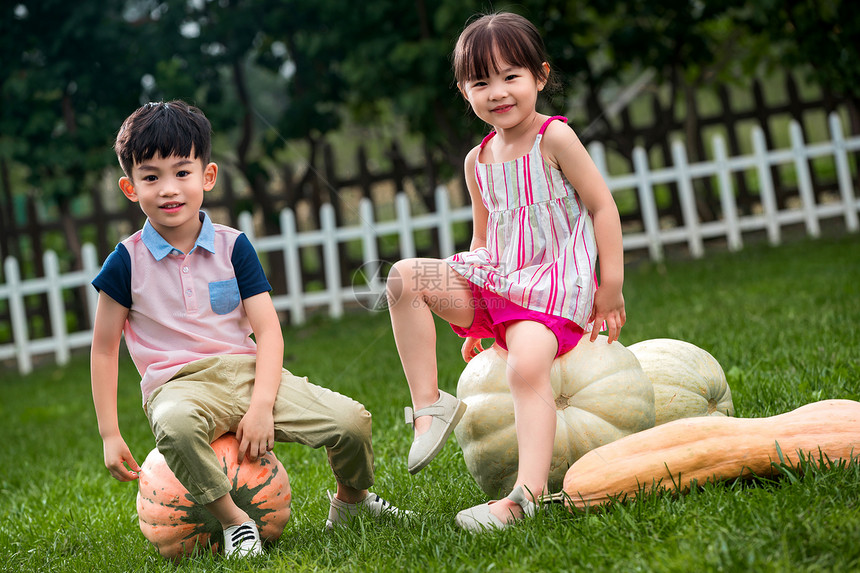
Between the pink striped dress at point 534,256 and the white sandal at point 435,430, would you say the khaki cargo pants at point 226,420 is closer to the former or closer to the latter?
the white sandal at point 435,430

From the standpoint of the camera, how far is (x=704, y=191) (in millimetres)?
10453

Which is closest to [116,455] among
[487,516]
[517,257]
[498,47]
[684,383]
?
[487,516]

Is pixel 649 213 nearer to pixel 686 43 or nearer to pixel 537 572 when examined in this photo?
pixel 686 43

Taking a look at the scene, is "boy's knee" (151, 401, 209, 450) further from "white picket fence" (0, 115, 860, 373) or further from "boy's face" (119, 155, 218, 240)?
"white picket fence" (0, 115, 860, 373)

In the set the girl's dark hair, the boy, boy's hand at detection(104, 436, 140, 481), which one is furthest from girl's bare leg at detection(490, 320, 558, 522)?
boy's hand at detection(104, 436, 140, 481)

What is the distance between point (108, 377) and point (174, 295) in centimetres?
33

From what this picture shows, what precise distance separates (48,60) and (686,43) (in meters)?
7.44

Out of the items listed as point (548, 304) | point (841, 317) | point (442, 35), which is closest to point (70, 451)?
point (548, 304)

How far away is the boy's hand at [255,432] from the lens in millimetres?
2529

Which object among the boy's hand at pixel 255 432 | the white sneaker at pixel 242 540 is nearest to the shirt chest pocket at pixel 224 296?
the boy's hand at pixel 255 432

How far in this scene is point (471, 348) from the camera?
121 inches

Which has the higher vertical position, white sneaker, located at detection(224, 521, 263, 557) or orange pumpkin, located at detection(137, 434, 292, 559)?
orange pumpkin, located at detection(137, 434, 292, 559)

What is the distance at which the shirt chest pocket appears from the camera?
267 centimetres

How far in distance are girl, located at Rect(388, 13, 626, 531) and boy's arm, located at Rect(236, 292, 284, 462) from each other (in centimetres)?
40
